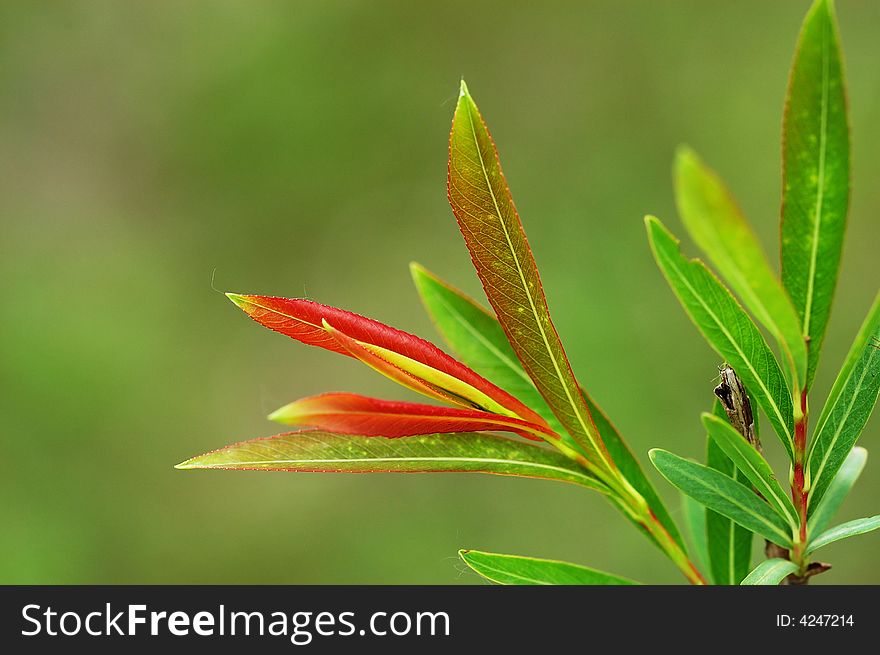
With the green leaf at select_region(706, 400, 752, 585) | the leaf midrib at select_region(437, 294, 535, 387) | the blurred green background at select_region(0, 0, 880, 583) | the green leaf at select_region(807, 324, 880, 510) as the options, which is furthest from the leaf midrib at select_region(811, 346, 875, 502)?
the blurred green background at select_region(0, 0, 880, 583)

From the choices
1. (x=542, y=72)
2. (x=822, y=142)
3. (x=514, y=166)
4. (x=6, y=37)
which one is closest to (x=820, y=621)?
(x=822, y=142)

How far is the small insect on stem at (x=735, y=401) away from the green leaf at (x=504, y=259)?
0.10 meters

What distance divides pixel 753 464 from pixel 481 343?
24cm

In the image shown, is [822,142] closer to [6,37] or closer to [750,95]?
[750,95]

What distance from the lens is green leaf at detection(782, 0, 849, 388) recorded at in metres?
0.40

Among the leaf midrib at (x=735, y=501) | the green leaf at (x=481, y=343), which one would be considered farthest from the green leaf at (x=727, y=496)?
the green leaf at (x=481, y=343)

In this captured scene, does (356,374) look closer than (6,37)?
Yes

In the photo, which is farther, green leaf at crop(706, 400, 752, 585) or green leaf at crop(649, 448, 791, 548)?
green leaf at crop(706, 400, 752, 585)

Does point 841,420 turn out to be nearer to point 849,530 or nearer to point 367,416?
point 849,530

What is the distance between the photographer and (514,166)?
2.22m

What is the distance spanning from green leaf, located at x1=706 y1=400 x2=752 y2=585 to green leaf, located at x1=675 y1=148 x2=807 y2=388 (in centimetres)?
26

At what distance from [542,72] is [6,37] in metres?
1.69

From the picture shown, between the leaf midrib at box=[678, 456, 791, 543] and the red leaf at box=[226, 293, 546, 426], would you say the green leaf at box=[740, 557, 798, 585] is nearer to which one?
the leaf midrib at box=[678, 456, 791, 543]

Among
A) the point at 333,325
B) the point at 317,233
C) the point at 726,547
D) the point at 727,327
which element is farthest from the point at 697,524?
the point at 317,233
